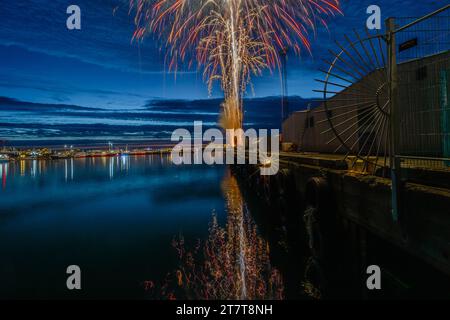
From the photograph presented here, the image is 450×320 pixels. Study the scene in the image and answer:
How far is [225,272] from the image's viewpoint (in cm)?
959

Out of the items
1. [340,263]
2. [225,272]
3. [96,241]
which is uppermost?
[340,263]

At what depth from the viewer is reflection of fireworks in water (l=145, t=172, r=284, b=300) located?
824 cm

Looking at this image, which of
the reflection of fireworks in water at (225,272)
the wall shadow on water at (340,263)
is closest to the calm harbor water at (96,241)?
the reflection of fireworks in water at (225,272)

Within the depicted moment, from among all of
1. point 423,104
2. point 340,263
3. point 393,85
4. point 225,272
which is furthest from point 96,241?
point 423,104

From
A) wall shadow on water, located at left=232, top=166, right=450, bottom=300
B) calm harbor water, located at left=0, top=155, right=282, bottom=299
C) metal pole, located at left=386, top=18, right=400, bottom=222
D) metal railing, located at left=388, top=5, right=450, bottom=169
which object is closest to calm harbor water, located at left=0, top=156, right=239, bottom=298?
calm harbor water, located at left=0, top=155, right=282, bottom=299

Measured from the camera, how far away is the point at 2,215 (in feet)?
76.3

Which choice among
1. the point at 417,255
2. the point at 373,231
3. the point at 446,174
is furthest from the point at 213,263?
the point at 446,174

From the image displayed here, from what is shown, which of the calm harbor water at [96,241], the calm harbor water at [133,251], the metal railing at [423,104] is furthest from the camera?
the calm harbor water at [96,241]

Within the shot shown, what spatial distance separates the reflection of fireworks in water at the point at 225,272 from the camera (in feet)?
27.0

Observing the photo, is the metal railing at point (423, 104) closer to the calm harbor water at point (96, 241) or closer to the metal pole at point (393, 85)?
the metal pole at point (393, 85)

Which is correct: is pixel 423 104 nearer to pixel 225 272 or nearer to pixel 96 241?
pixel 225 272

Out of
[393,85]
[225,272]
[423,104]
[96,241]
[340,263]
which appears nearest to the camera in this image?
[393,85]

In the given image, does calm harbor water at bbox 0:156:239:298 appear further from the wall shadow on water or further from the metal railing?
the metal railing
